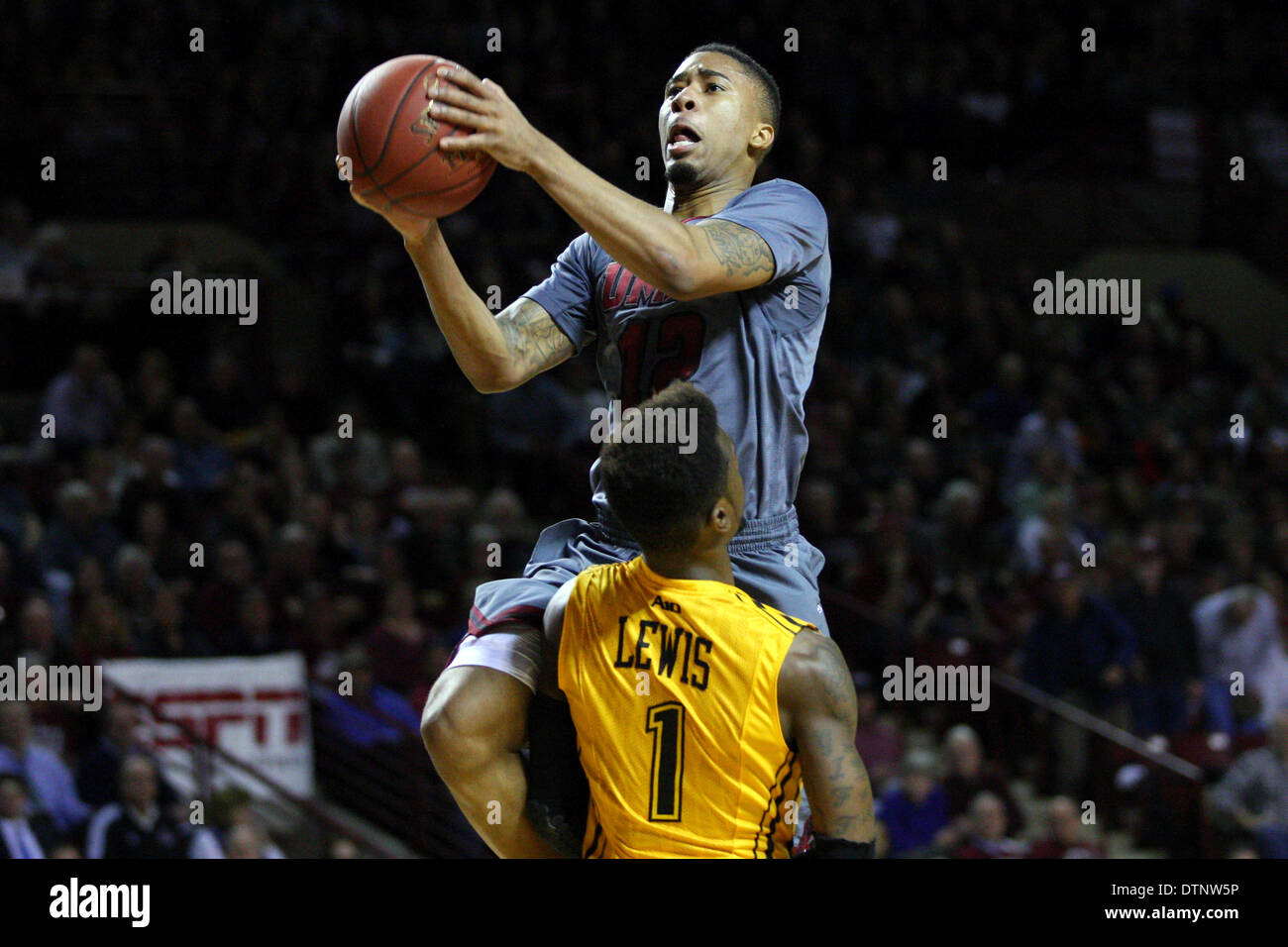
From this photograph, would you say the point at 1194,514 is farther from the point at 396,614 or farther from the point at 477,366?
the point at 477,366

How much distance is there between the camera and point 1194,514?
934cm

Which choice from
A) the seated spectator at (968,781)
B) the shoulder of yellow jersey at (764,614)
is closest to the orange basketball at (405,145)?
the shoulder of yellow jersey at (764,614)

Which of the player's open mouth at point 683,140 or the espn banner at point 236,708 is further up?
the player's open mouth at point 683,140

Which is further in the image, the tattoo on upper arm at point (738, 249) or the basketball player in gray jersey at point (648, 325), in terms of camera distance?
the tattoo on upper arm at point (738, 249)

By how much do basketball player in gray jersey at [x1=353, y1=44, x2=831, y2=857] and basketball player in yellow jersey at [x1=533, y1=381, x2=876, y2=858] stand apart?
0.24m

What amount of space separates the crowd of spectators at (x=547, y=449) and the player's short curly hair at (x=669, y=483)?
13.9 ft

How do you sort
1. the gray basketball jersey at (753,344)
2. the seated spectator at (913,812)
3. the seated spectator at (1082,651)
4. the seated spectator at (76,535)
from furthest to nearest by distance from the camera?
1. the seated spectator at (1082,651)
2. the seated spectator at (76,535)
3. the seated spectator at (913,812)
4. the gray basketball jersey at (753,344)

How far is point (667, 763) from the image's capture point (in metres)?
2.93

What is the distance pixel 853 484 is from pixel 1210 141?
19.6 ft

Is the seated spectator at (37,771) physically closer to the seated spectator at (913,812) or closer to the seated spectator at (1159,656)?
the seated spectator at (913,812)

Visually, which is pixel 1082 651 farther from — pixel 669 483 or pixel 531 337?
pixel 669 483

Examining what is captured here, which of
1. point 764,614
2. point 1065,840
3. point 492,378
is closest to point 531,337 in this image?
point 492,378

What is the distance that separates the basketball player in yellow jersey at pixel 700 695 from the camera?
2865 millimetres

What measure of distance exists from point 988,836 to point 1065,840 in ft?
1.15
